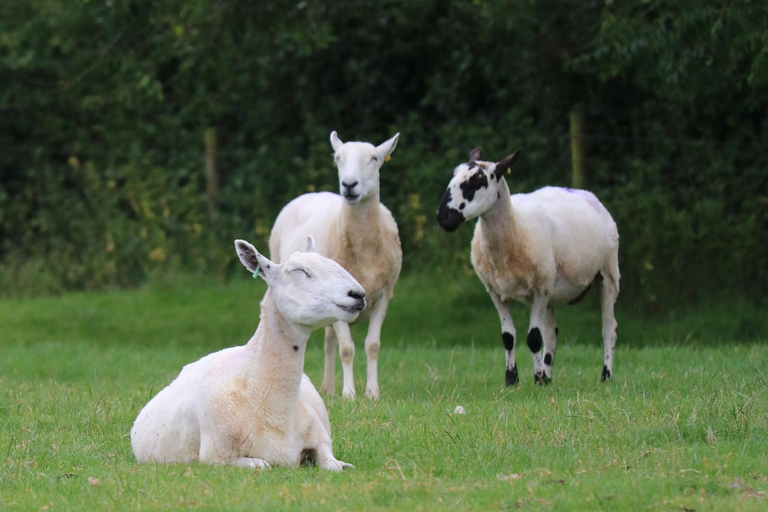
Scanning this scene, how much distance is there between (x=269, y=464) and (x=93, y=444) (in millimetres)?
1458

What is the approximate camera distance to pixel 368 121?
62.4 feet

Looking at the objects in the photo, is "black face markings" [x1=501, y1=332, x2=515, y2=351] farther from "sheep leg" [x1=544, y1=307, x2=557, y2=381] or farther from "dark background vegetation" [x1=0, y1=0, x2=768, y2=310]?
"dark background vegetation" [x1=0, y1=0, x2=768, y2=310]

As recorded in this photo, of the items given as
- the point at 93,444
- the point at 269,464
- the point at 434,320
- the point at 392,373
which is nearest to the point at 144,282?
the point at 434,320

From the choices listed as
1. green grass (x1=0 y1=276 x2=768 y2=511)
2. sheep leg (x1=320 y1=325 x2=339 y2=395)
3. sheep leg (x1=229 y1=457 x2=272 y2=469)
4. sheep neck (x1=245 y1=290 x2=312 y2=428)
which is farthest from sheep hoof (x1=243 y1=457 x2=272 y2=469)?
sheep leg (x1=320 y1=325 x2=339 y2=395)

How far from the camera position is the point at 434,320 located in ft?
47.0

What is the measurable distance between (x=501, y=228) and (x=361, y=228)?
1.19 metres

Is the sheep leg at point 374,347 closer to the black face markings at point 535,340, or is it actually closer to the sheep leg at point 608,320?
the black face markings at point 535,340

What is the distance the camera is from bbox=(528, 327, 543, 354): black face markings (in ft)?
32.0

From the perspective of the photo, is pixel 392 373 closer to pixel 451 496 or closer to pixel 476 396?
pixel 476 396

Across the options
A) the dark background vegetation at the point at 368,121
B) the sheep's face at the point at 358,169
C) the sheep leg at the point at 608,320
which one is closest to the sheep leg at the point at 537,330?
the sheep leg at the point at 608,320

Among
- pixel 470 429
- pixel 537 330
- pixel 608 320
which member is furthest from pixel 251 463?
pixel 608 320

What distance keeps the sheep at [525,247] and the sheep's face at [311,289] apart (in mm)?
3371

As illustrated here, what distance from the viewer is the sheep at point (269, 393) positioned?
19.9ft

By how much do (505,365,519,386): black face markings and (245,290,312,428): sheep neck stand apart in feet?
11.8
